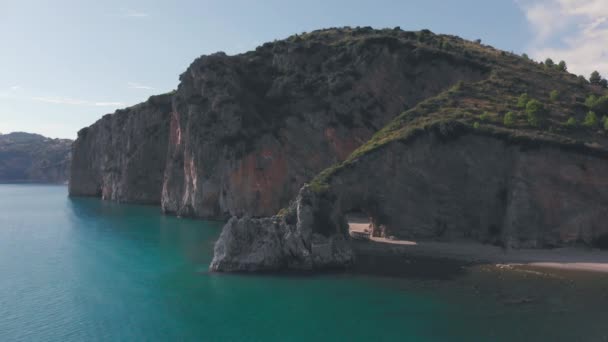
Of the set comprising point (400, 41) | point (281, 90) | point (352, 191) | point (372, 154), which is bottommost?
→ point (352, 191)

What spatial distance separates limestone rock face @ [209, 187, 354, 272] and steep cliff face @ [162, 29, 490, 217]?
38037mm

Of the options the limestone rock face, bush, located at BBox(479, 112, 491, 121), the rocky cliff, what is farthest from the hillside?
the rocky cliff

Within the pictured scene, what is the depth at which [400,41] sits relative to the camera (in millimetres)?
106250

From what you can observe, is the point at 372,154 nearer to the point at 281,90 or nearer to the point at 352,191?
the point at 352,191

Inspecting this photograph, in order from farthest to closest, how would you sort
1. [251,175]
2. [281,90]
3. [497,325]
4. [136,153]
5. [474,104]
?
[136,153] < [281,90] < [251,175] < [474,104] < [497,325]

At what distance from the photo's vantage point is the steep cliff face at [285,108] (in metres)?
93.9

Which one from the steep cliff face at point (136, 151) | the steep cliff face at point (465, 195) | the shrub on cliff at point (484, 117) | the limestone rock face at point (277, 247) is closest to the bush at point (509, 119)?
the shrub on cliff at point (484, 117)

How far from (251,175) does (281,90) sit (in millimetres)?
22060

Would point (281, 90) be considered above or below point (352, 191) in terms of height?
above

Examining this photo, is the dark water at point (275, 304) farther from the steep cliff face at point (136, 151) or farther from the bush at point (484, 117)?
the steep cliff face at point (136, 151)

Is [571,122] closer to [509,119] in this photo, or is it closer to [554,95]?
[509,119]

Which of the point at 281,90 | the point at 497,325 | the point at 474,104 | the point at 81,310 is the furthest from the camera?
the point at 281,90

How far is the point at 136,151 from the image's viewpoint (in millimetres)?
138250

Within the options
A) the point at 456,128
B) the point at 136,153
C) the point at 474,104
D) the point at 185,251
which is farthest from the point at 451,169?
the point at 136,153
